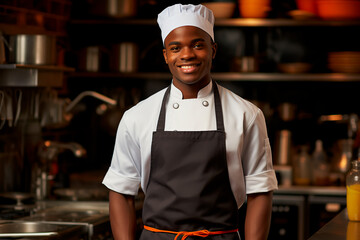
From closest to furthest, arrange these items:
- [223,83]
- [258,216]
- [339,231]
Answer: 1. [258,216]
2. [339,231]
3. [223,83]

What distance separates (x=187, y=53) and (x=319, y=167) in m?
2.34

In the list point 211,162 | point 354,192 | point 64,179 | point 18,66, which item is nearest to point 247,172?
point 211,162

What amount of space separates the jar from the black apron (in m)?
0.59

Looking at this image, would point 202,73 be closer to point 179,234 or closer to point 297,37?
point 179,234

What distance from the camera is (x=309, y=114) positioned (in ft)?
14.6

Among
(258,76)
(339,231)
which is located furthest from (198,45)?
(258,76)

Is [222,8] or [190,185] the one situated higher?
[222,8]

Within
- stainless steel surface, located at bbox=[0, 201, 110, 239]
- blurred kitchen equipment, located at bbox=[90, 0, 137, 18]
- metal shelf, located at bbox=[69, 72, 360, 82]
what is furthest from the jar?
blurred kitchen equipment, located at bbox=[90, 0, 137, 18]

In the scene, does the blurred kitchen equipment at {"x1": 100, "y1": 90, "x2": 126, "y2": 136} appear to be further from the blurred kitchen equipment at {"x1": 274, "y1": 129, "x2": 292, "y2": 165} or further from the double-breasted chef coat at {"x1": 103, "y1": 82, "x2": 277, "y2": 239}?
the double-breasted chef coat at {"x1": 103, "y1": 82, "x2": 277, "y2": 239}

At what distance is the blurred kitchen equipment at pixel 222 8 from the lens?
161 inches

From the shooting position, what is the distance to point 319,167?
4051mm

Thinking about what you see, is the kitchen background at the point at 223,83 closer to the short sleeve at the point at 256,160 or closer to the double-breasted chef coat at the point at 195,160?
the double-breasted chef coat at the point at 195,160

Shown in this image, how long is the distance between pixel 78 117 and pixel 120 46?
22.7 inches

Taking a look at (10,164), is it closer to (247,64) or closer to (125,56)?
(125,56)
